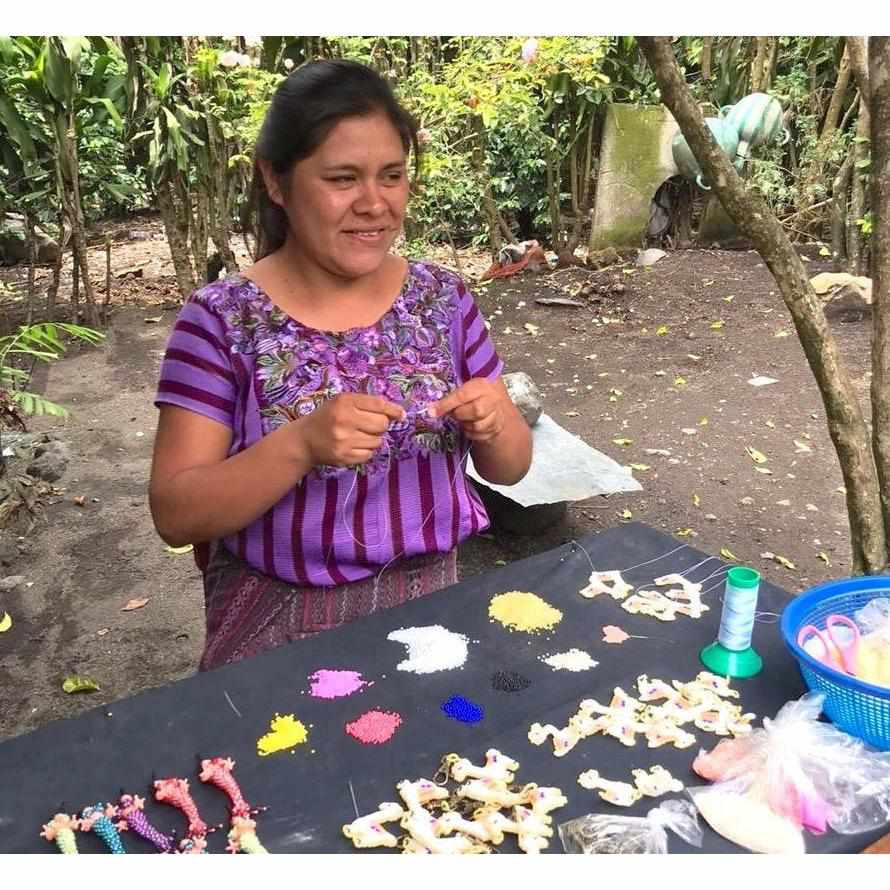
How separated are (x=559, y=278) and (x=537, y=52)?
1.75m

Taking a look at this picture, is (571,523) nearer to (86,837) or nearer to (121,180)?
(86,837)

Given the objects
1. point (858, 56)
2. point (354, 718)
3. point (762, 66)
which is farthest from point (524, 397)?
point (762, 66)

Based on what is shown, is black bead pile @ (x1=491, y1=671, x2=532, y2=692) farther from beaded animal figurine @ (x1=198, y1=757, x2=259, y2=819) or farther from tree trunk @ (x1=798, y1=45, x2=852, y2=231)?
tree trunk @ (x1=798, y1=45, x2=852, y2=231)

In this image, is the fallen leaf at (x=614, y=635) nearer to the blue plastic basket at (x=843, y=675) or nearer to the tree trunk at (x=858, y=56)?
the blue plastic basket at (x=843, y=675)

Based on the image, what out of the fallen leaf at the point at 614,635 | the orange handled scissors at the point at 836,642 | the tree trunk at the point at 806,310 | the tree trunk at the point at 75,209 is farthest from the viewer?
the tree trunk at the point at 75,209

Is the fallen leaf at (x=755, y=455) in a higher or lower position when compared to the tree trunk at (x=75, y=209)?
lower

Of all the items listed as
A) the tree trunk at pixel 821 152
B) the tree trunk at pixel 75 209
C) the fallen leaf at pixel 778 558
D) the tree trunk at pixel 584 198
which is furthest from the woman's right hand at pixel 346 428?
the tree trunk at pixel 821 152

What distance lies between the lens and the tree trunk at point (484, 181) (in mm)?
7379

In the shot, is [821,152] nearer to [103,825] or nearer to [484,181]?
[484,181]

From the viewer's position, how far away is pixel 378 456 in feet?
5.34

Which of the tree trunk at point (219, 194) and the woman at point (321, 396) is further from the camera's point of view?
the tree trunk at point (219, 194)

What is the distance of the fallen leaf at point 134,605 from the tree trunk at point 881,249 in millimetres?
2580

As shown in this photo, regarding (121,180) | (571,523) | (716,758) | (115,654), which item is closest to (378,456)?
(716,758)

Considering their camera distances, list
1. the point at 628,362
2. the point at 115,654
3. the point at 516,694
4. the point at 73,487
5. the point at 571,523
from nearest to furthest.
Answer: the point at 516,694 < the point at 115,654 < the point at 571,523 < the point at 73,487 < the point at 628,362
